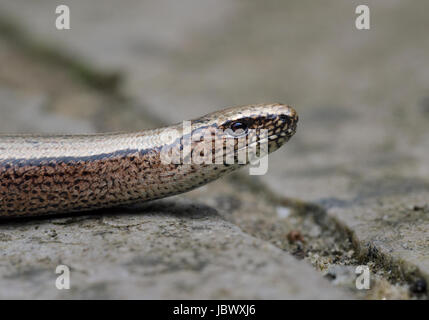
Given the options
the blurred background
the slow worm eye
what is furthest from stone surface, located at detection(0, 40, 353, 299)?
the blurred background

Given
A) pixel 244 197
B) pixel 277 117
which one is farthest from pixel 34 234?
pixel 244 197

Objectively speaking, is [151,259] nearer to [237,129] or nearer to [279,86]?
[237,129]

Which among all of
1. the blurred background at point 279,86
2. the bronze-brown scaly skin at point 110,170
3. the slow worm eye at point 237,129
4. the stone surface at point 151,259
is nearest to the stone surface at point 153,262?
the stone surface at point 151,259

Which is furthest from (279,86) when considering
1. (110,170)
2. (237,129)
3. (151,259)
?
(151,259)

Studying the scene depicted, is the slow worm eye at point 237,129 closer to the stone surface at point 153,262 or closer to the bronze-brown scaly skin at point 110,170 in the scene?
the bronze-brown scaly skin at point 110,170

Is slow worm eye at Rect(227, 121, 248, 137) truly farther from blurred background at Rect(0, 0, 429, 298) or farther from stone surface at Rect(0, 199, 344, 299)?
blurred background at Rect(0, 0, 429, 298)

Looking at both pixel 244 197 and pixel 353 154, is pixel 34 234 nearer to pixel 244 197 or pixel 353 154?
pixel 244 197
